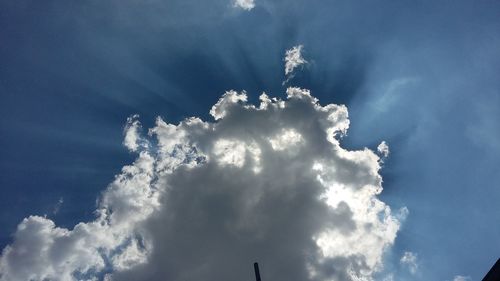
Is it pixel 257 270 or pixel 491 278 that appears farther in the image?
pixel 257 270

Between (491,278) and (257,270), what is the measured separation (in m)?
13.5

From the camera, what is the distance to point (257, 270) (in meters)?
21.5

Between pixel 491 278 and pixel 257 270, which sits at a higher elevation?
pixel 257 270

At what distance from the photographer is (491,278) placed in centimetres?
2000
